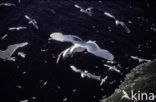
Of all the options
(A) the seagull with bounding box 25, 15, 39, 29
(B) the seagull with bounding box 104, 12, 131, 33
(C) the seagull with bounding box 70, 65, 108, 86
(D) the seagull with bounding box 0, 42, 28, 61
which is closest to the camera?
(C) the seagull with bounding box 70, 65, 108, 86

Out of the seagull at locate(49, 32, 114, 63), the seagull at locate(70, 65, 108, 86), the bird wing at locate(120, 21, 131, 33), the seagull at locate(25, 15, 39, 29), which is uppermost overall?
the seagull at locate(25, 15, 39, 29)

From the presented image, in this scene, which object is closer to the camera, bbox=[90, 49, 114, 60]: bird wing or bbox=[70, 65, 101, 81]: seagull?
bbox=[70, 65, 101, 81]: seagull

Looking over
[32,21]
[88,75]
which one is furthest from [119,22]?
[32,21]

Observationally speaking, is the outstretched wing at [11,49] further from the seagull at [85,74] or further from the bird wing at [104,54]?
the bird wing at [104,54]

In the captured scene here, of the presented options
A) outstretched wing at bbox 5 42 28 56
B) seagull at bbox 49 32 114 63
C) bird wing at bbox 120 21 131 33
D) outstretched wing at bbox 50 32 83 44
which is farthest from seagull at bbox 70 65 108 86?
bird wing at bbox 120 21 131 33

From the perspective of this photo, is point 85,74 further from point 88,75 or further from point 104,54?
point 104,54

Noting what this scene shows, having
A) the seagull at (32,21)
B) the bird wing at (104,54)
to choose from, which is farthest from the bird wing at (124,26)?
the seagull at (32,21)

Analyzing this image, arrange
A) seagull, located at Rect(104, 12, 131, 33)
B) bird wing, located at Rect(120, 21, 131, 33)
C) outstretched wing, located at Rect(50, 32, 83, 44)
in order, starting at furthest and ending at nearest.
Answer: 1. seagull, located at Rect(104, 12, 131, 33)
2. bird wing, located at Rect(120, 21, 131, 33)
3. outstretched wing, located at Rect(50, 32, 83, 44)

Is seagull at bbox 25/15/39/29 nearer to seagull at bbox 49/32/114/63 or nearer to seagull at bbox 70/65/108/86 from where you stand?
seagull at bbox 49/32/114/63

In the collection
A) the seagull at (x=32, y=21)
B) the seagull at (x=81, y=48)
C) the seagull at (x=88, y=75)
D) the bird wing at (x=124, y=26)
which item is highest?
the seagull at (x=32, y=21)

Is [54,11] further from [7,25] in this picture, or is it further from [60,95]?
[60,95]
